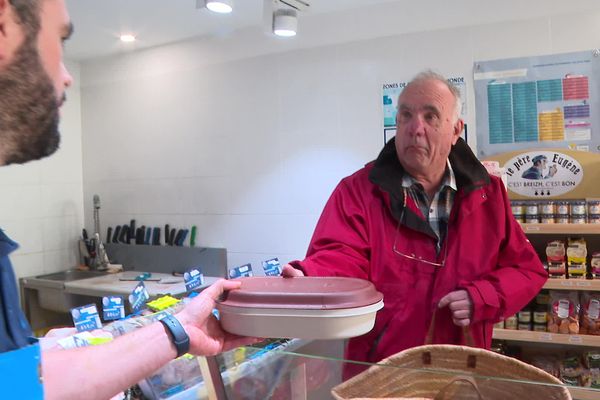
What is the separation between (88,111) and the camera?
14.2ft

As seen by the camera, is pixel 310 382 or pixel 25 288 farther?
pixel 25 288

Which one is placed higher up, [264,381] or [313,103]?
[313,103]

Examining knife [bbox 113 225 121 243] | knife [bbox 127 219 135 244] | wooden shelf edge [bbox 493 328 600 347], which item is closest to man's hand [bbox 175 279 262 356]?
wooden shelf edge [bbox 493 328 600 347]

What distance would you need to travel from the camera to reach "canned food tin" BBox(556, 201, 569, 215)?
2459 millimetres

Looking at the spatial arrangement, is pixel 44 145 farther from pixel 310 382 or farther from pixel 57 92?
pixel 310 382

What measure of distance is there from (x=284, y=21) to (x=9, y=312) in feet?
7.61

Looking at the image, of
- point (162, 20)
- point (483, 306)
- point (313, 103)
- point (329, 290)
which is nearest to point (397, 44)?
point (313, 103)

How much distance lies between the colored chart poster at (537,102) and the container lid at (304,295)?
2.07 metres

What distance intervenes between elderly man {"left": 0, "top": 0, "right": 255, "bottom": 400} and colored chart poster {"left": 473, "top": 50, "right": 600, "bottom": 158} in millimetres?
2468

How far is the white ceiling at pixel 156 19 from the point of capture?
3016 millimetres

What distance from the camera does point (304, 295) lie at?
3.10ft

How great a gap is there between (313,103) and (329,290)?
2443 mm

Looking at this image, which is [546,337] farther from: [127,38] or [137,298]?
[127,38]

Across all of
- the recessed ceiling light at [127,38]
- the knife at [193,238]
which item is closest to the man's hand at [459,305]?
the knife at [193,238]
